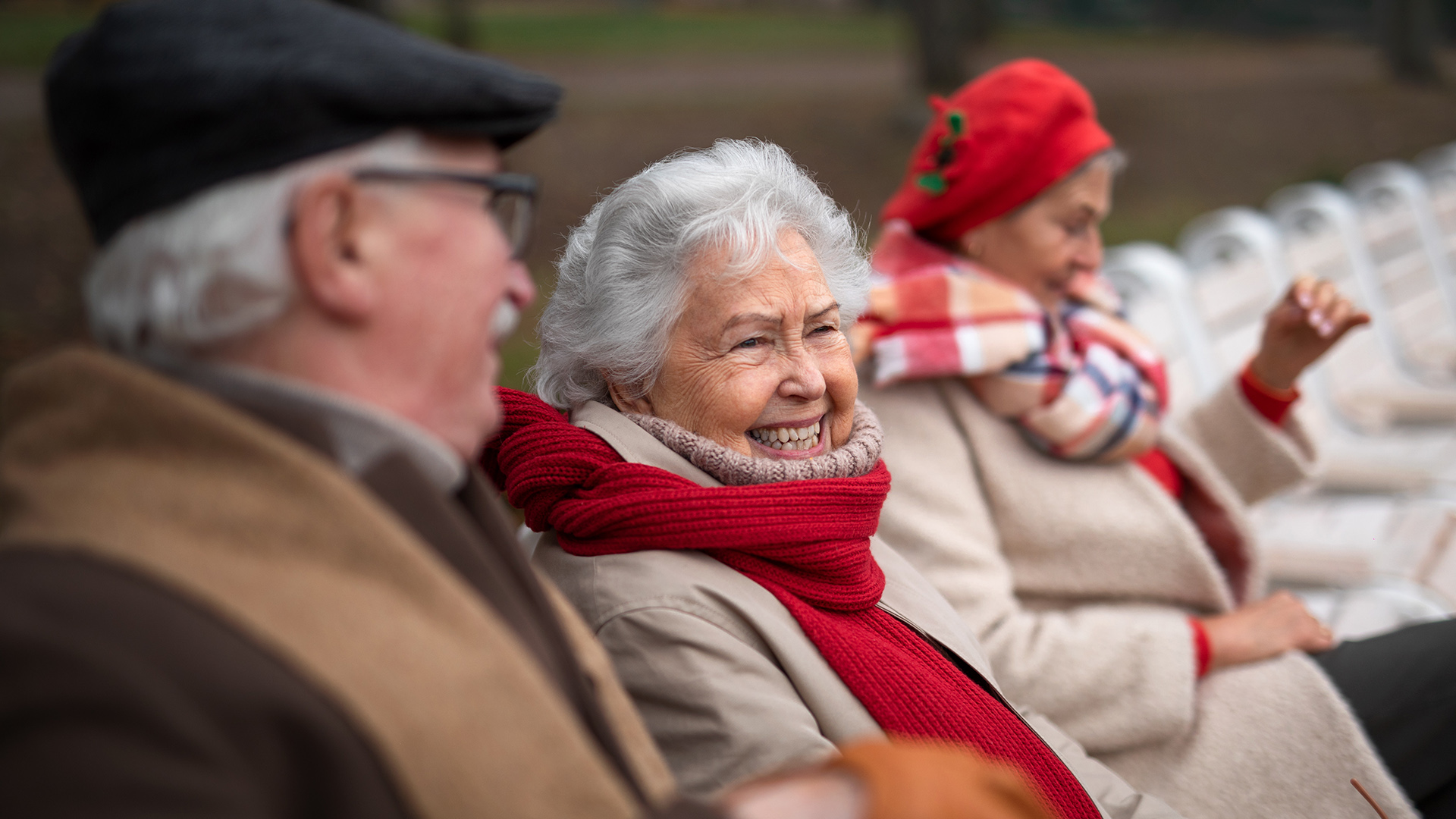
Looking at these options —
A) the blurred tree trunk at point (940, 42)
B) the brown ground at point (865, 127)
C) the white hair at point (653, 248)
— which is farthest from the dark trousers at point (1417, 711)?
the blurred tree trunk at point (940, 42)

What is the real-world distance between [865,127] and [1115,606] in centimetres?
1103

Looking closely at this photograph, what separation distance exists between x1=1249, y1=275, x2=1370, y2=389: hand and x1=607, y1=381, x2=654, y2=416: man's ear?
5.91 feet

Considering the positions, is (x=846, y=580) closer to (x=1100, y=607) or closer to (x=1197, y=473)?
(x=1100, y=607)

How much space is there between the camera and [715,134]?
11516 mm

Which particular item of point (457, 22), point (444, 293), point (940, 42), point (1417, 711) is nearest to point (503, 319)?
point (444, 293)

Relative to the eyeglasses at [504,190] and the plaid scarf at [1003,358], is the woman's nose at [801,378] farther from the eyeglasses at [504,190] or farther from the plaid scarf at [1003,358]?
the eyeglasses at [504,190]

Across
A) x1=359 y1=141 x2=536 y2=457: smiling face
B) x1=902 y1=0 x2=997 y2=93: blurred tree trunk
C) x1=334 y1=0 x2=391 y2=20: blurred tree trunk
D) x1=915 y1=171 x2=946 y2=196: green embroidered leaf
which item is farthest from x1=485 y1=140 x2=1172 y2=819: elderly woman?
x1=902 y1=0 x2=997 y2=93: blurred tree trunk

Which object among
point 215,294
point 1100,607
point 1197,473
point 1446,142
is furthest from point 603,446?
point 1446,142

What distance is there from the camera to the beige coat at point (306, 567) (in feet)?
3.39

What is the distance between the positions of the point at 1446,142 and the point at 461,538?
18853mm

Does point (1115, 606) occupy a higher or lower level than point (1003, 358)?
lower

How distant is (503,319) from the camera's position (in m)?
1.39

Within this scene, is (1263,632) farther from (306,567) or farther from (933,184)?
(306,567)

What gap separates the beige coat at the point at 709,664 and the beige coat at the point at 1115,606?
79cm
